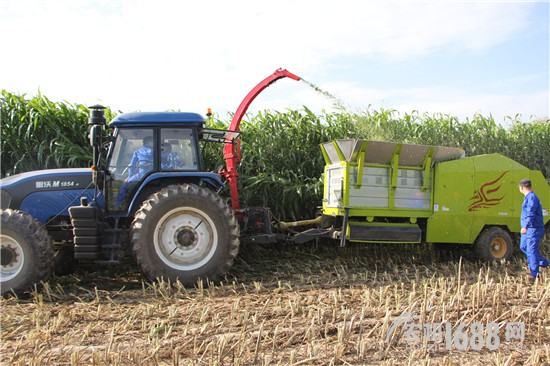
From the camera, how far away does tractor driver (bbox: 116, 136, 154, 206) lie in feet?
17.3

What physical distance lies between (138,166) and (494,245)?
467 centimetres

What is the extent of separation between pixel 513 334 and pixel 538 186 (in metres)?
3.81

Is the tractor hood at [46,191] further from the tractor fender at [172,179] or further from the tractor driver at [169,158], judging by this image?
the tractor driver at [169,158]

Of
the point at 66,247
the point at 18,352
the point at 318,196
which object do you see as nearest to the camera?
the point at 18,352

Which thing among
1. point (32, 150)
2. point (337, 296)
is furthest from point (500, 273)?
point (32, 150)

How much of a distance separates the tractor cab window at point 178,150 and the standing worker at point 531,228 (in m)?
3.88

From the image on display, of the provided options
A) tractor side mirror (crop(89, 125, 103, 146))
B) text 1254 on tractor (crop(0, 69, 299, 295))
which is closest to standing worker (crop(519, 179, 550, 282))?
text 1254 on tractor (crop(0, 69, 299, 295))

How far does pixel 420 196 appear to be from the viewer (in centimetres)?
626

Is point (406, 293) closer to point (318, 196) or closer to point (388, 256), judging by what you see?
point (388, 256)

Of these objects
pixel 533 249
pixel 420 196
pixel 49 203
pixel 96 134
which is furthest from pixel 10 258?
pixel 533 249

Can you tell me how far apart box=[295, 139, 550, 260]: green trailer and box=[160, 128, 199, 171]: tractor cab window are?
1676mm

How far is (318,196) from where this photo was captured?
7.07m

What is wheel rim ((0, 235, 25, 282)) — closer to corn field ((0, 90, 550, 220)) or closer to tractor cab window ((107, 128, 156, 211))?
tractor cab window ((107, 128, 156, 211))

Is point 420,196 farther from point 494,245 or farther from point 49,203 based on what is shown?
point 49,203
